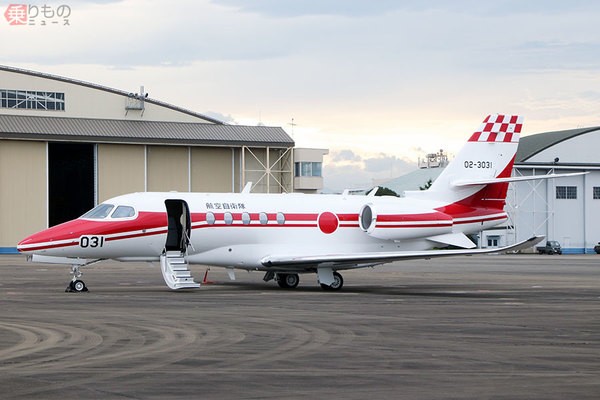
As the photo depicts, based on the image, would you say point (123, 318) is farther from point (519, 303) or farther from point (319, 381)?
point (519, 303)

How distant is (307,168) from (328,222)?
46985 mm

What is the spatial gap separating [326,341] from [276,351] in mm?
1567

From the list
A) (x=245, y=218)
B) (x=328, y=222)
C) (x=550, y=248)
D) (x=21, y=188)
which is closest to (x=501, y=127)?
(x=328, y=222)

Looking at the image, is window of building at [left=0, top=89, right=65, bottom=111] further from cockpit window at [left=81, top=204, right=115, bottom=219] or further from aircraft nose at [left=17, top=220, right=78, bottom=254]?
aircraft nose at [left=17, top=220, right=78, bottom=254]

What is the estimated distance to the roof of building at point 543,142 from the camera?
289 feet


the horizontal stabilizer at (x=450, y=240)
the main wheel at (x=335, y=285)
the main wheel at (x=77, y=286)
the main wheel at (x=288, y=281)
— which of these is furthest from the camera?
the horizontal stabilizer at (x=450, y=240)

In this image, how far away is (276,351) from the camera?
1464 centimetres

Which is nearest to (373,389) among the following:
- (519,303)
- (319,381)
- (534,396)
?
(319,381)

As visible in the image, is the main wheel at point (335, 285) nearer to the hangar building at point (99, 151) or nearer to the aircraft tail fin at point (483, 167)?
the aircraft tail fin at point (483, 167)

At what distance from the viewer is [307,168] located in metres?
78.1

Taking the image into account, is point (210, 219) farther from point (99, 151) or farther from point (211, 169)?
point (211, 169)

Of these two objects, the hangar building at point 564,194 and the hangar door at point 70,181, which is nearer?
the hangar door at point 70,181

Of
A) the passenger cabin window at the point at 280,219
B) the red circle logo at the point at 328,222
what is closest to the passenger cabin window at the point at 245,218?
the passenger cabin window at the point at 280,219

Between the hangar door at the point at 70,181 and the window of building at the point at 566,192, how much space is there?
42.5m
